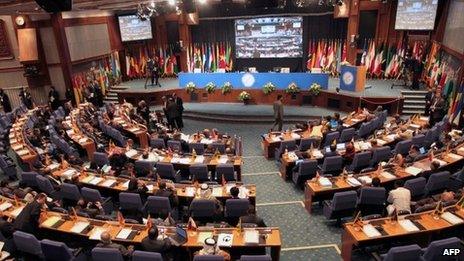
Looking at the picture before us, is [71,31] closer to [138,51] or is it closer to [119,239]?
[138,51]

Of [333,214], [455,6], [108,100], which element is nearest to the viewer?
[333,214]

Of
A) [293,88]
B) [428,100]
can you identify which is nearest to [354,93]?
[293,88]

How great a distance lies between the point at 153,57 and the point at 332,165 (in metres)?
16.6

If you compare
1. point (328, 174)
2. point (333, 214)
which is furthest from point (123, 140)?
point (333, 214)

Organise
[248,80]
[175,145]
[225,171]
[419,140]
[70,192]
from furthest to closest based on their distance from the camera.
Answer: [248,80] < [175,145] < [419,140] < [225,171] < [70,192]

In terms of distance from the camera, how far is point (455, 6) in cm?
1525

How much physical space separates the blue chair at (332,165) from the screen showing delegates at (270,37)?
520 inches

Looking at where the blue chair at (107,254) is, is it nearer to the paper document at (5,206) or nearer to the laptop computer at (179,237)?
the laptop computer at (179,237)

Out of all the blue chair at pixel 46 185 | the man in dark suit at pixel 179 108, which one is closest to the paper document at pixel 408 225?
the blue chair at pixel 46 185

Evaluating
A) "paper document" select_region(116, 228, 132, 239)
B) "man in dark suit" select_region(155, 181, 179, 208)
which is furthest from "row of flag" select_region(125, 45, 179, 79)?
"paper document" select_region(116, 228, 132, 239)

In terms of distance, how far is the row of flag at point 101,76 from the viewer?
19281 millimetres

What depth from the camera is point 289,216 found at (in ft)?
29.2

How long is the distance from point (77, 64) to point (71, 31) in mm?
1739

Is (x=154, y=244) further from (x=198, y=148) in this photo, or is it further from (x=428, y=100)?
(x=428, y=100)
